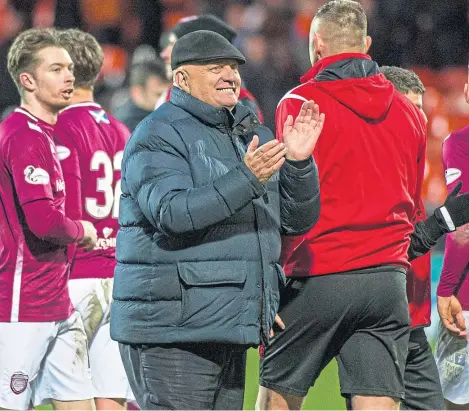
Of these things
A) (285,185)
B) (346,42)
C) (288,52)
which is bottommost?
(288,52)

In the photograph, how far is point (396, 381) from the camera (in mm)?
4602

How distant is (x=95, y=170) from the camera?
224 inches

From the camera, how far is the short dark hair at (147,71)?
395 inches

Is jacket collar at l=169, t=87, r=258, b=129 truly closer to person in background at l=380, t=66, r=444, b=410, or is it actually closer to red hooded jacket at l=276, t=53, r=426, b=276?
red hooded jacket at l=276, t=53, r=426, b=276

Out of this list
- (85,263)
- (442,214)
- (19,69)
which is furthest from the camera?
(85,263)

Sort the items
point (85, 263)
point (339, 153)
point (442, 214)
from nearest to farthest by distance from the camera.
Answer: point (339, 153)
point (442, 214)
point (85, 263)

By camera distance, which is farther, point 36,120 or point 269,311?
point 36,120

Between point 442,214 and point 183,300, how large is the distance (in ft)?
4.87

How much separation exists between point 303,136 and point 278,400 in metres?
1.30

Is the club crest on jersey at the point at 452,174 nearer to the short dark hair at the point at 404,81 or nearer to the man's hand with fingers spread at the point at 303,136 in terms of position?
the short dark hair at the point at 404,81

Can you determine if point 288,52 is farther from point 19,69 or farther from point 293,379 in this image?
point 293,379

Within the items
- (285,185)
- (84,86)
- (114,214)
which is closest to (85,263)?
(114,214)

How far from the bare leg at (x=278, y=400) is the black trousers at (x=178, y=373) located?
0.69m

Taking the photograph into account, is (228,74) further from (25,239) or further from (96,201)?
(96,201)
